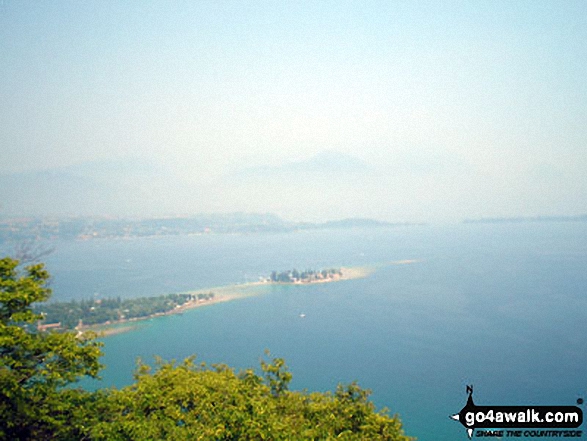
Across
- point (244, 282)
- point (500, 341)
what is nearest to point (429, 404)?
point (500, 341)

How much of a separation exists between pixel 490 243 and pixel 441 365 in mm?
69769

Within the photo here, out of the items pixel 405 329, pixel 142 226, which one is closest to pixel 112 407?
pixel 405 329

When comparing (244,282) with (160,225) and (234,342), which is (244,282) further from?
(160,225)

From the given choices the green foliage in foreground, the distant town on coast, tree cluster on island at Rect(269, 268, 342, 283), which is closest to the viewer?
the green foliage in foreground

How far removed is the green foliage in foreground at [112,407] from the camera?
490cm

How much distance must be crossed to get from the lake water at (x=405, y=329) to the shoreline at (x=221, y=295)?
1267 mm

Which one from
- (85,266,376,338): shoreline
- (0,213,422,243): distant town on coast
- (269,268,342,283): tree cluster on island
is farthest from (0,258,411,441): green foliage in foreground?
(0,213,422,243): distant town on coast

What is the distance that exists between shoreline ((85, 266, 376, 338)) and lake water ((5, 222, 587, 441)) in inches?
49.9

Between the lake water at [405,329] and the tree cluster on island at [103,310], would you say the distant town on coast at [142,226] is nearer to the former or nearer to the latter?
the lake water at [405,329]

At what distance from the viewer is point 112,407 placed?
5633 millimetres

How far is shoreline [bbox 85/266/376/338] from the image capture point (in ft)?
108

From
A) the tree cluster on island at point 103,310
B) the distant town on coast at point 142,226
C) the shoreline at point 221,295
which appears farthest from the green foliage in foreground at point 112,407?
the distant town on coast at point 142,226

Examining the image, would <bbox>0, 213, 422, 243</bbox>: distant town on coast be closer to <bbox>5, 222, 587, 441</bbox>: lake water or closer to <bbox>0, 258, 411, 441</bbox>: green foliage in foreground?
<bbox>5, 222, 587, 441</bbox>: lake water

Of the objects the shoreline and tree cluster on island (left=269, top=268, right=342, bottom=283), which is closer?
the shoreline
